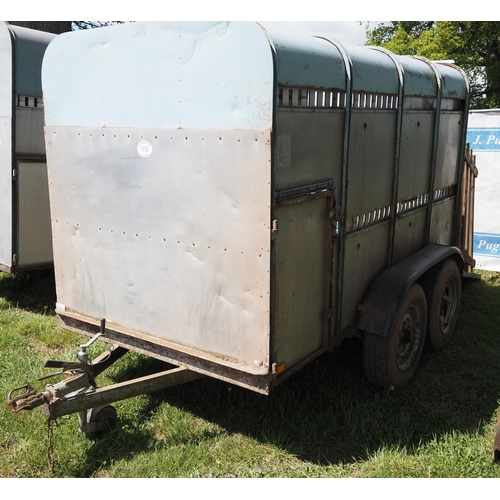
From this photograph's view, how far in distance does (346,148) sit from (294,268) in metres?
0.99

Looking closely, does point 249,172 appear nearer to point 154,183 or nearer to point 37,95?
point 154,183

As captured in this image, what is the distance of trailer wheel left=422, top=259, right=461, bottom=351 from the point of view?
5250 millimetres

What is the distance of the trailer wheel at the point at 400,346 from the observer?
4422mm

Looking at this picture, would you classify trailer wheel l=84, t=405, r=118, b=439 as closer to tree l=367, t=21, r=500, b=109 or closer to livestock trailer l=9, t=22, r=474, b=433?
livestock trailer l=9, t=22, r=474, b=433

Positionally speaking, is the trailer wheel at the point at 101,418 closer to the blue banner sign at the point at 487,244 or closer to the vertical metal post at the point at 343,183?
the vertical metal post at the point at 343,183

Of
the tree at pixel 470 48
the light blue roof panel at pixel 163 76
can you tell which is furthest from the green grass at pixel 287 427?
the tree at pixel 470 48

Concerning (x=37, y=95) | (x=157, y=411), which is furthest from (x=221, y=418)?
(x=37, y=95)

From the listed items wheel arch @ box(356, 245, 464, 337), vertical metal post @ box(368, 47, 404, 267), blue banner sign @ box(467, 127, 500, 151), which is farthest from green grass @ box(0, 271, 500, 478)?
blue banner sign @ box(467, 127, 500, 151)

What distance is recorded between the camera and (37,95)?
6.31 m

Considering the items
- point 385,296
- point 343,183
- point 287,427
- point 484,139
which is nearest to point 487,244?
point 484,139

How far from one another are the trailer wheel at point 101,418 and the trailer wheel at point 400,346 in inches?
75.8

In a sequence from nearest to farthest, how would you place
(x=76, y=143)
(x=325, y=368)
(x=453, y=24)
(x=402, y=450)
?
(x=402, y=450)
(x=76, y=143)
(x=325, y=368)
(x=453, y=24)

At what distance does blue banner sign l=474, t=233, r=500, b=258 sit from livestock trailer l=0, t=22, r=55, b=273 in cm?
623

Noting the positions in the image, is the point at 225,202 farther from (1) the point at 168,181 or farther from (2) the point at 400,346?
(2) the point at 400,346
